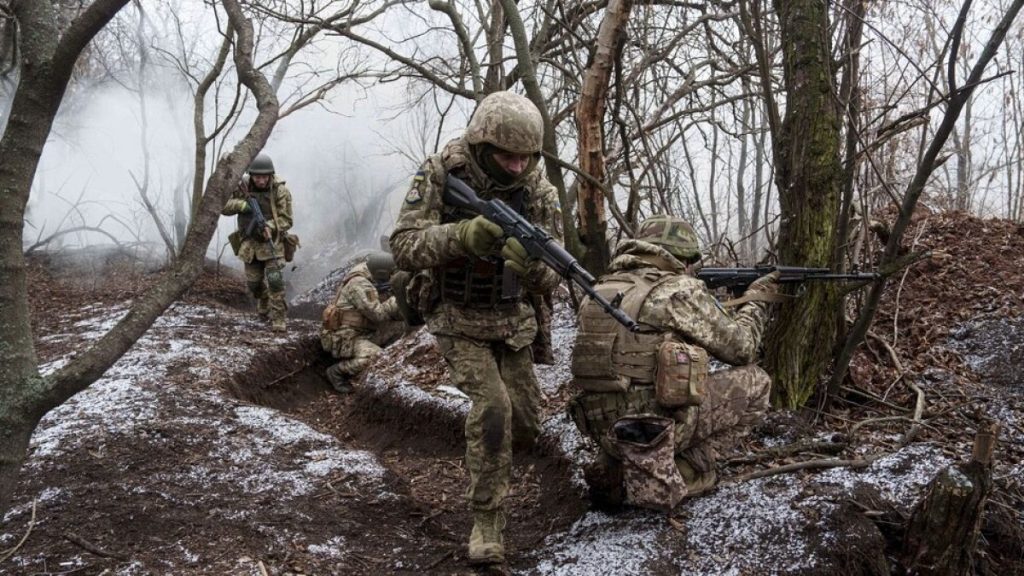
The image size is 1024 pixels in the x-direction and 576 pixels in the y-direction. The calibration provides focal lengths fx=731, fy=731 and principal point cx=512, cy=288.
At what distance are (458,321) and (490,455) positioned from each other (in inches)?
26.4

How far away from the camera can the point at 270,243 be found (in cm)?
899

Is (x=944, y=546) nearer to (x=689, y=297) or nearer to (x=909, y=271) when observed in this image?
(x=689, y=297)

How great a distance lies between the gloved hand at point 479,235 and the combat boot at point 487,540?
1.25m

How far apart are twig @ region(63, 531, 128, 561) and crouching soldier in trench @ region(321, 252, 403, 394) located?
174 inches

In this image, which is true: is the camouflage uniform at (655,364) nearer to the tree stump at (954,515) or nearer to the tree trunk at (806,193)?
the tree trunk at (806,193)

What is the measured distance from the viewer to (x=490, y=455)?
3.46m

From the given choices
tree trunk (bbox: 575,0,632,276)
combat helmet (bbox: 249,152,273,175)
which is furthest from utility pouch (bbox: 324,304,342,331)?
tree trunk (bbox: 575,0,632,276)

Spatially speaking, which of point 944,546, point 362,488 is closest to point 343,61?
point 362,488

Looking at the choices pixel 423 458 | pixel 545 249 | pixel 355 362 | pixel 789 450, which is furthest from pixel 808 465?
pixel 355 362

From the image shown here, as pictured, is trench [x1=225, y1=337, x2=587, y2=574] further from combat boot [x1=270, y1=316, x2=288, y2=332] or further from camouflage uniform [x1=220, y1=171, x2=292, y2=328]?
camouflage uniform [x1=220, y1=171, x2=292, y2=328]

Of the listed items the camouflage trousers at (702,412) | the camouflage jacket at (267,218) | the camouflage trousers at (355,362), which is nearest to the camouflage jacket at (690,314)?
the camouflage trousers at (702,412)

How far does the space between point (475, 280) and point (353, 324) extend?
4.71m

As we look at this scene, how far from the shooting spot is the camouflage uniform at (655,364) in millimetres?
Answer: 3498

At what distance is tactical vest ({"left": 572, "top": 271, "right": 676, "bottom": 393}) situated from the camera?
350cm
